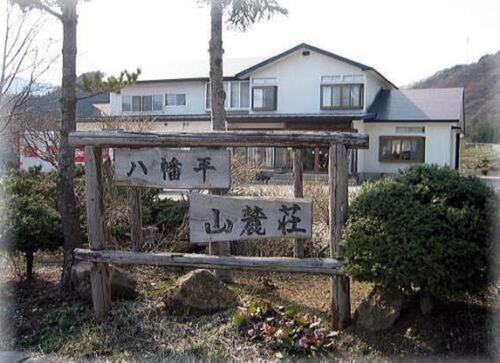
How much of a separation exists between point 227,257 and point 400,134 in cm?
2438

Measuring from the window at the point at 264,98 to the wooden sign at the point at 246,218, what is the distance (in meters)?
24.8

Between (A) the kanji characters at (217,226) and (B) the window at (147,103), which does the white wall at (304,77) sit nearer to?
(B) the window at (147,103)

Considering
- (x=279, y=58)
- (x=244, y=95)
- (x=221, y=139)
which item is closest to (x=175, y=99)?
(x=244, y=95)

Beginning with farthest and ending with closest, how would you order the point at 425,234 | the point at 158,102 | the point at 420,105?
the point at 158,102 → the point at 420,105 → the point at 425,234

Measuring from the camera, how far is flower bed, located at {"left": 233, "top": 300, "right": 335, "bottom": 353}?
407 cm

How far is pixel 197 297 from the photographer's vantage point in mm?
4766

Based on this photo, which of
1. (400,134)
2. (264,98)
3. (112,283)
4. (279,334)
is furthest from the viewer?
(264,98)

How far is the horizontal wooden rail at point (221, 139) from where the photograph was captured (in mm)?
4344

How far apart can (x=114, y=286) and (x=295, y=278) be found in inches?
86.3

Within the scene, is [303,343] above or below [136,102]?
below

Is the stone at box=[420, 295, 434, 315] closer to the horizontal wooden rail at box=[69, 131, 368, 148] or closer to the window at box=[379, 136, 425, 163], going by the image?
the horizontal wooden rail at box=[69, 131, 368, 148]

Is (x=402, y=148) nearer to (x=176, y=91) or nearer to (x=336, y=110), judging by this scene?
(x=336, y=110)

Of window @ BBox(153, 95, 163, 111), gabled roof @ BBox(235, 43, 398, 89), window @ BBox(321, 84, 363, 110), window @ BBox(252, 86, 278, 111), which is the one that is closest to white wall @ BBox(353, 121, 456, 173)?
window @ BBox(321, 84, 363, 110)

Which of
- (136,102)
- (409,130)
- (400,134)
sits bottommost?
(400,134)
